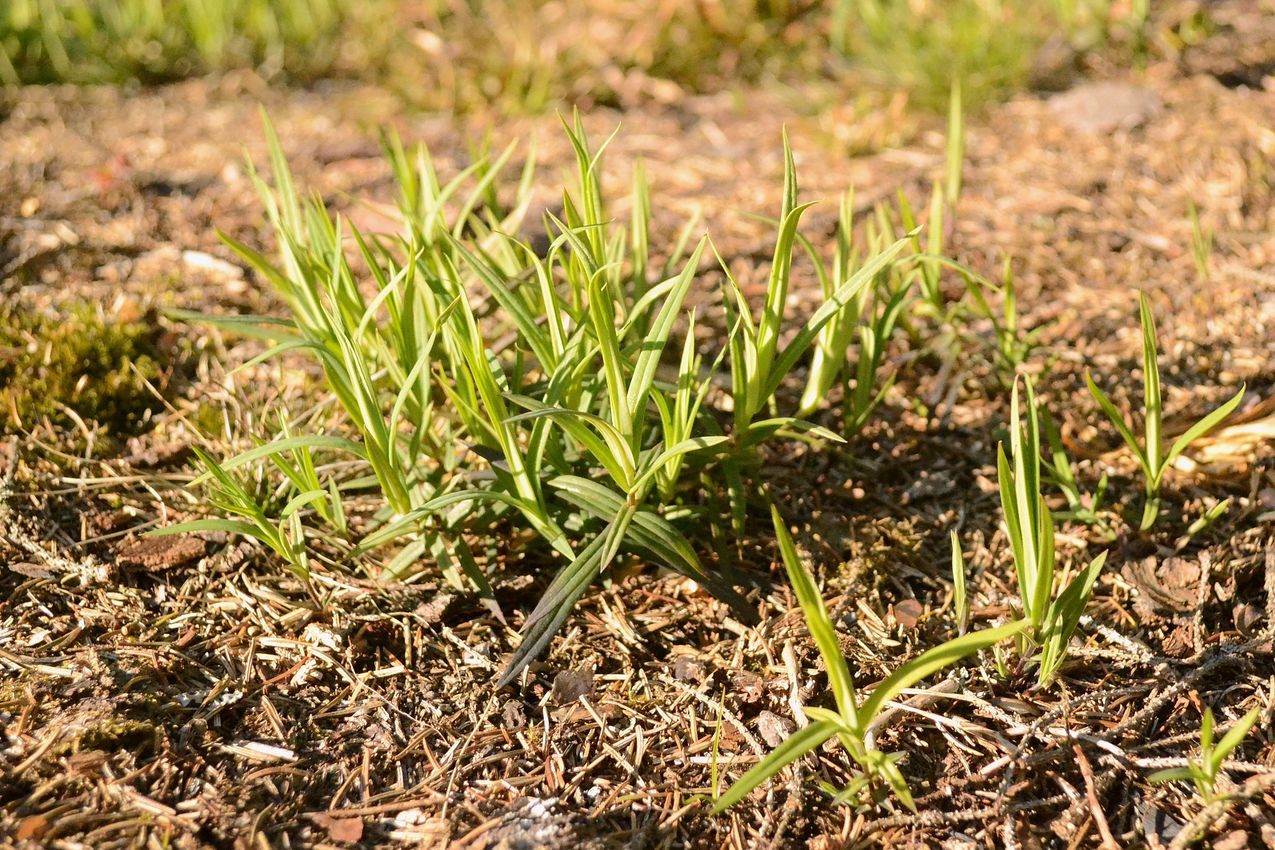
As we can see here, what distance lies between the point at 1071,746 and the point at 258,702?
1246 millimetres

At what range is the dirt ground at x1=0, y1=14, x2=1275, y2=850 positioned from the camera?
1.36m

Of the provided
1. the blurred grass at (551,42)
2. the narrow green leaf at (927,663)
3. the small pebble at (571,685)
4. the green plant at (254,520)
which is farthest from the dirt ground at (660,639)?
the blurred grass at (551,42)

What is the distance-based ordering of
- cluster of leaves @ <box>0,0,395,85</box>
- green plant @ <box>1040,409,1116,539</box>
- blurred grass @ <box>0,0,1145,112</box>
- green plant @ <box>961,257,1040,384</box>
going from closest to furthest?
green plant @ <box>1040,409,1116,539</box> → green plant @ <box>961,257,1040,384</box> → blurred grass @ <box>0,0,1145,112</box> → cluster of leaves @ <box>0,0,395,85</box>

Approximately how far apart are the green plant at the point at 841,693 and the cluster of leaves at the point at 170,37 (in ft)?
11.3

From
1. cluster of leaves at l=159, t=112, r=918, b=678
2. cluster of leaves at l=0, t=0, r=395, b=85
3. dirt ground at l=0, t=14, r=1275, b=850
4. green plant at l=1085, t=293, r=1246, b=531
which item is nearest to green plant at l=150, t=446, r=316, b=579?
cluster of leaves at l=159, t=112, r=918, b=678

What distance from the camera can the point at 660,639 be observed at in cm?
168

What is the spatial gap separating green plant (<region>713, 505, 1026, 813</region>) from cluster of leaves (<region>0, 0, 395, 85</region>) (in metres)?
3.43

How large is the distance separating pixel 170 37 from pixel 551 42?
5.19ft

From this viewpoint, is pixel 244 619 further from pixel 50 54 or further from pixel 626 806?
pixel 50 54

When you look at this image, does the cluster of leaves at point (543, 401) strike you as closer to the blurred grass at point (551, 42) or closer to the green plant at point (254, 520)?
the green plant at point (254, 520)

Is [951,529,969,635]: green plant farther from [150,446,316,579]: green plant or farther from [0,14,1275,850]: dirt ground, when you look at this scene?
[150,446,316,579]: green plant

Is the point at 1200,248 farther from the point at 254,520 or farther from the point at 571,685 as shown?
the point at 254,520

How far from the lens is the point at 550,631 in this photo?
1.48 m

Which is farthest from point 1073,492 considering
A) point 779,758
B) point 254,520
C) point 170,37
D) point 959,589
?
point 170,37
